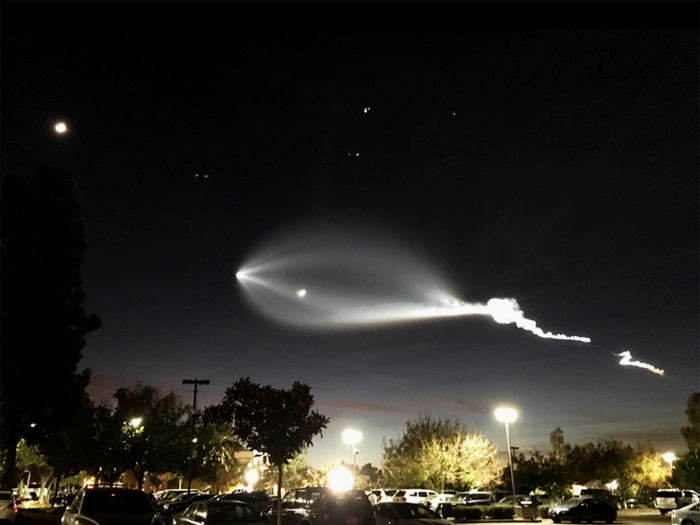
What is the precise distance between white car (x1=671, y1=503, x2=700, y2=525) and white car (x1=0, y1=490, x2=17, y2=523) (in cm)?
2637

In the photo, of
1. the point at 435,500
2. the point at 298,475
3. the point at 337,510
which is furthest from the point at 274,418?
the point at 298,475

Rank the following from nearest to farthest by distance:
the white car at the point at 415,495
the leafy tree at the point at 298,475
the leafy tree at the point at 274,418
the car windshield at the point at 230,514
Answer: the car windshield at the point at 230,514
the leafy tree at the point at 274,418
the white car at the point at 415,495
the leafy tree at the point at 298,475

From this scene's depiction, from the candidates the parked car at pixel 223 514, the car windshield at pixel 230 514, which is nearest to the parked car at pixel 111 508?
the parked car at pixel 223 514

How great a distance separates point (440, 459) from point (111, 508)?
4471 cm

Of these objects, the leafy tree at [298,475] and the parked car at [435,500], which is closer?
the parked car at [435,500]

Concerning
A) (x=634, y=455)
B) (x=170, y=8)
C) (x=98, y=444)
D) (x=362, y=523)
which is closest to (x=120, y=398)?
(x=98, y=444)

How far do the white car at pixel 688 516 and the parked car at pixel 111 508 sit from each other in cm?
2096

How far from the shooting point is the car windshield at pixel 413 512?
659 inches

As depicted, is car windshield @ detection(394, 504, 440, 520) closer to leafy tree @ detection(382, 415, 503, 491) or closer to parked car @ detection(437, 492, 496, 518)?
parked car @ detection(437, 492, 496, 518)

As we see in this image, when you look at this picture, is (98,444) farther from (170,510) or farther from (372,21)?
(372,21)

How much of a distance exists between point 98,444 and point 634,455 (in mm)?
67206

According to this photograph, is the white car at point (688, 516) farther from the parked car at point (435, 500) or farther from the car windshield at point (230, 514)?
the car windshield at point (230, 514)

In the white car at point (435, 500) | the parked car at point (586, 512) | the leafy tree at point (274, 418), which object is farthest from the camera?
the white car at point (435, 500)

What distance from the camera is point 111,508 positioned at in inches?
503
